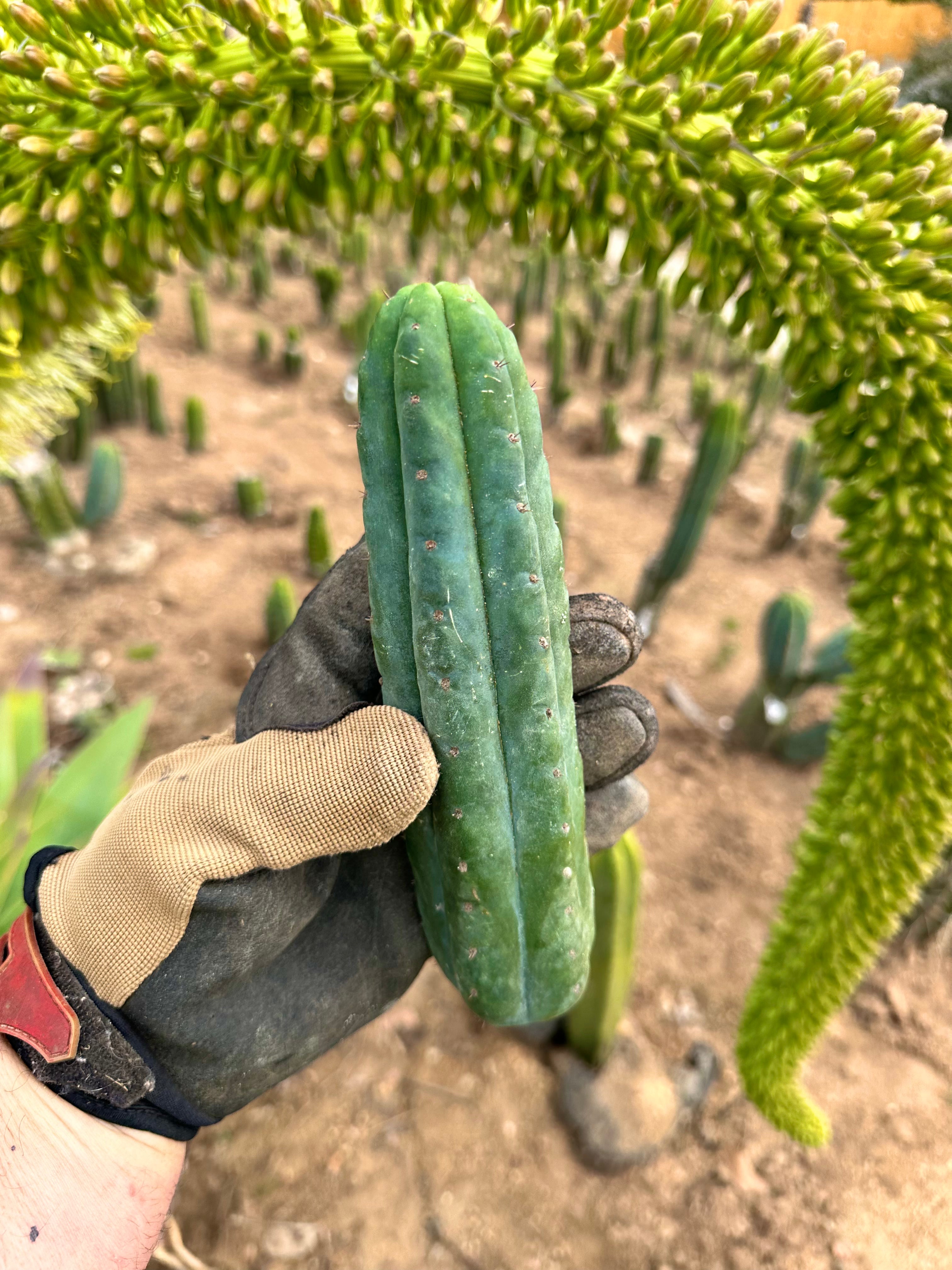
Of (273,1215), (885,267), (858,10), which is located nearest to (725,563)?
(858,10)

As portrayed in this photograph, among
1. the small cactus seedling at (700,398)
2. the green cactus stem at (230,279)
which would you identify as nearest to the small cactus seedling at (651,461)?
the small cactus seedling at (700,398)

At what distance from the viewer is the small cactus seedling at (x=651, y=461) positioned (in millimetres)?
4531

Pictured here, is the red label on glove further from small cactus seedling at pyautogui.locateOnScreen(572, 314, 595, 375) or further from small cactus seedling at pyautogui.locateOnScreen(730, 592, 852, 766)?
small cactus seedling at pyautogui.locateOnScreen(572, 314, 595, 375)

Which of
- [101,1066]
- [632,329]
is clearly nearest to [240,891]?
[101,1066]

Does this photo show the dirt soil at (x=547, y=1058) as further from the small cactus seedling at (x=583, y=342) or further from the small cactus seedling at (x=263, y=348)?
the small cactus seedling at (x=583, y=342)

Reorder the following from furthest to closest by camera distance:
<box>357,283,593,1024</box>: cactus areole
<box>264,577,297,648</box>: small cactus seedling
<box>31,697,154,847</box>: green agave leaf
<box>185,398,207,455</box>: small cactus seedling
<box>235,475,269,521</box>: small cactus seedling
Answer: <box>185,398,207,455</box>: small cactus seedling < <box>235,475,269,521</box>: small cactus seedling < <box>264,577,297,648</box>: small cactus seedling < <box>31,697,154,847</box>: green agave leaf < <box>357,283,593,1024</box>: cactus areole

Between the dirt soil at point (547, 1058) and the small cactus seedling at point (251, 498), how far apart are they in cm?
6

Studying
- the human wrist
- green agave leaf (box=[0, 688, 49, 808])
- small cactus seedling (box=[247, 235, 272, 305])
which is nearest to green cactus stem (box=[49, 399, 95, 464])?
green agave leaf (box=[0, 688, 49, 808])

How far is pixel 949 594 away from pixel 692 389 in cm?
439

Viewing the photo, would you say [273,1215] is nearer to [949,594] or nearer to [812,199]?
[949,594]

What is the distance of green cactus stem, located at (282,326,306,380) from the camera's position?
199 inches

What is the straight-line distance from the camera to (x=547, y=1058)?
2.03m

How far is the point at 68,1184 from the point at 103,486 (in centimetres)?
301

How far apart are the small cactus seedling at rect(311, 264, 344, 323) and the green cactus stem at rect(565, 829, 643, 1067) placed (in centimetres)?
504
